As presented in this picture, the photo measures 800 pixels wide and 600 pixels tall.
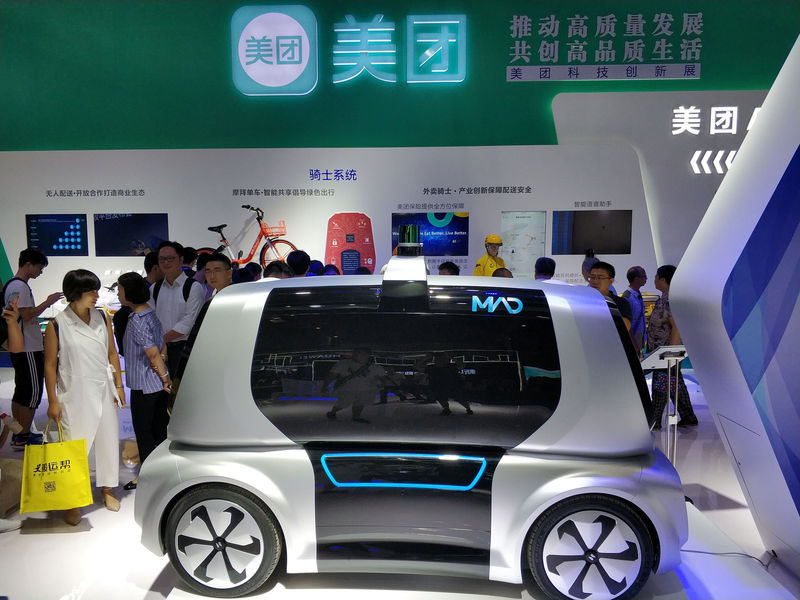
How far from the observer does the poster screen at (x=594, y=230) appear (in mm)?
6867

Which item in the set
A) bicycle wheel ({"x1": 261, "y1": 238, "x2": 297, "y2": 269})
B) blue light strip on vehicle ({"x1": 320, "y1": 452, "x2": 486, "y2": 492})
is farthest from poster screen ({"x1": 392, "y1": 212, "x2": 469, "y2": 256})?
blue light strip on vehicle ({"x1": 320, "y1": 452, "x2": 486, "y2": 492})

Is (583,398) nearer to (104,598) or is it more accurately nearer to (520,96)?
(104,598)

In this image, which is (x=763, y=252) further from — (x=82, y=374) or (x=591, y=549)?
(x=82, y=374)

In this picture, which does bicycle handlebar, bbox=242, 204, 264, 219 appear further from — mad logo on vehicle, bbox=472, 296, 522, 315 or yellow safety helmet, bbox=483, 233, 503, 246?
mad logo on vehicle, bbox=472, 296, 522, 315

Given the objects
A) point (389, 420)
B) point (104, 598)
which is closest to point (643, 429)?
point (389, 420)

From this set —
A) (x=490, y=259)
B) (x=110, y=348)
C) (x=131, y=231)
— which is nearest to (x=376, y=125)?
(x=490, y=259)

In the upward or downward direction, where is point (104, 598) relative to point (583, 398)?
downward

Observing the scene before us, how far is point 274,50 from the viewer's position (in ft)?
22.4

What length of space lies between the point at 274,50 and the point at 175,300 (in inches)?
154

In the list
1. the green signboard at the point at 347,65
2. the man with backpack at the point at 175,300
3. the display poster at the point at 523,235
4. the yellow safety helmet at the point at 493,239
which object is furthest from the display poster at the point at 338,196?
the man with backpack at the point at 175,300

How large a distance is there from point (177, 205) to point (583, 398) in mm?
6060

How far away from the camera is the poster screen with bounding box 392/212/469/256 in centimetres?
696

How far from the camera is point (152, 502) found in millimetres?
2357

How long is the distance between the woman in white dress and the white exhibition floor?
24cm
